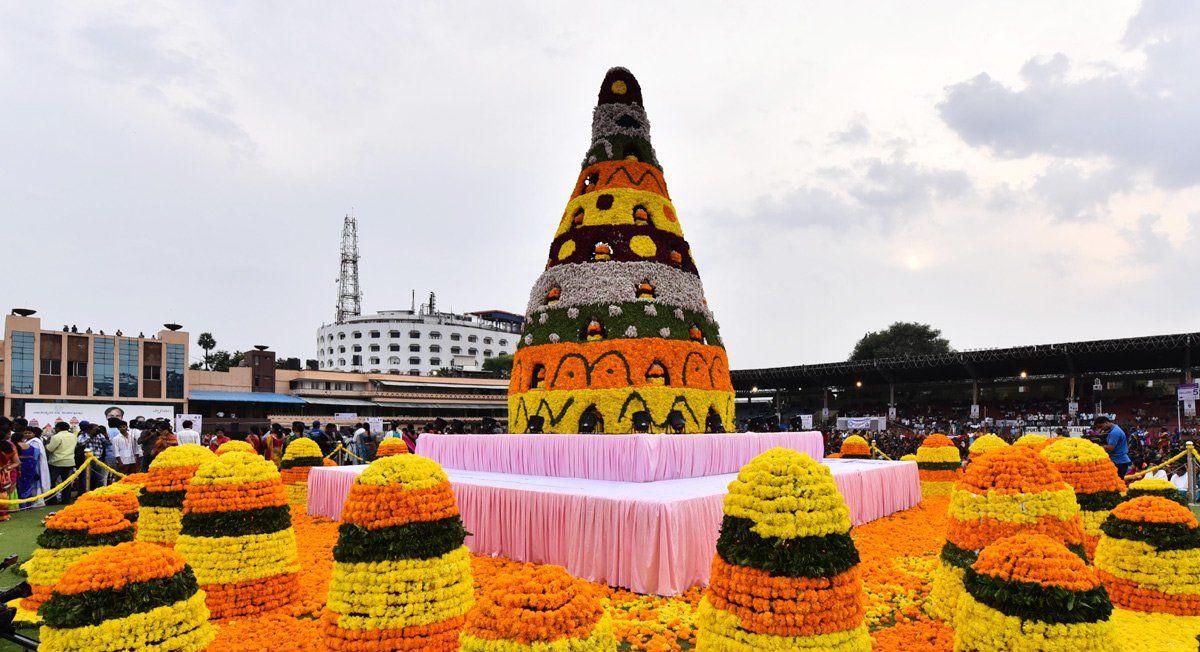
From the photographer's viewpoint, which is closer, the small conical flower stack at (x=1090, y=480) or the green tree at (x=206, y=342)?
the small conical flower stack at (x=1090, y=480)

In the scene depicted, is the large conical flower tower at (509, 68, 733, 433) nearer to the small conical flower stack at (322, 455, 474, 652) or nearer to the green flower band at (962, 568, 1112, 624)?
the small conical flower stack at (322, 455, 474, 652)

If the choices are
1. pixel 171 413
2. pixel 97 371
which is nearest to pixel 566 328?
pixel 171 413

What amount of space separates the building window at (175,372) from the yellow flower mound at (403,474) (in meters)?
40.4

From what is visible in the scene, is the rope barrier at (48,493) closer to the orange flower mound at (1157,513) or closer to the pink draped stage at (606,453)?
the pink draped stage at (606,453)

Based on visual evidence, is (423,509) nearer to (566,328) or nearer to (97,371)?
(566,328)

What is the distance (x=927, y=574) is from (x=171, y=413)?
1539 inches

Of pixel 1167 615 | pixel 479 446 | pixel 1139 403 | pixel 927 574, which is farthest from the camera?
pixel 1139 403

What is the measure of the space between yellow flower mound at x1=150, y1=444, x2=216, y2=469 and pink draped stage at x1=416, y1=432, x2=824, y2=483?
4750 millimetres

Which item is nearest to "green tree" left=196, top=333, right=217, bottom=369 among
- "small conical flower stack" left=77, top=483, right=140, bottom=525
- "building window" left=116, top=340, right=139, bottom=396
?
"building window" left=116, top=340, right=139, bottom=396

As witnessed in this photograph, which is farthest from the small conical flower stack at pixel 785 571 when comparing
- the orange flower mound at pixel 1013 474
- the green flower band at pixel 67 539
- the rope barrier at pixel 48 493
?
the rope barrier at pixel 48 493

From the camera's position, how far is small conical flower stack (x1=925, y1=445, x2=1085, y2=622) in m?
4.99

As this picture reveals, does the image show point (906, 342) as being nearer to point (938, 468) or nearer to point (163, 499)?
point (938, 468)

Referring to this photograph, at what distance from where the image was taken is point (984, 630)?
360 cm

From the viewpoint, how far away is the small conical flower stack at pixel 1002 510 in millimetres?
4988
